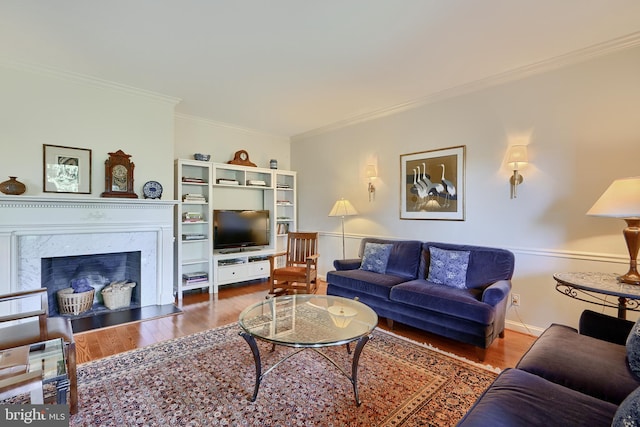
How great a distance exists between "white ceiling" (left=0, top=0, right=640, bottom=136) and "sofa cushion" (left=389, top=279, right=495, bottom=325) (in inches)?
85.2

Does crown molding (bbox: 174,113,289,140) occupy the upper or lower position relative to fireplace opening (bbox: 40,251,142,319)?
upper

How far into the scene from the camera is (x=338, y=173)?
4.93 m

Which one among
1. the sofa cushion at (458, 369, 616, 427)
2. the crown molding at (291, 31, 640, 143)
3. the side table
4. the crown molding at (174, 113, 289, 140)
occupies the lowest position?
the sofa cushion at (458, 369, 616, 427)

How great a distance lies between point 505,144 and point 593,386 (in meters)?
2.43

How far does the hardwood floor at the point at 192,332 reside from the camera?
A: 2555mm

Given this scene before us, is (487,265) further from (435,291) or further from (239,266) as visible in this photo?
(239,266)

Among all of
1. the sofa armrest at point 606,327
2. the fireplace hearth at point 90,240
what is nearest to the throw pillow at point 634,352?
the sofa armrest at point 606,327

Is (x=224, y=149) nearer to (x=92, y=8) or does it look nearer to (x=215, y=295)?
(x=215, y=295)

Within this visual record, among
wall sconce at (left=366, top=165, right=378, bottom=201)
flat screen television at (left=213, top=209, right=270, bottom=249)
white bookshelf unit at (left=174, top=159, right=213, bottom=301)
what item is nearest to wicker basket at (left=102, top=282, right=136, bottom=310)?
white bookshelf unit at (left=174, top=159, right=213, bottom=301)

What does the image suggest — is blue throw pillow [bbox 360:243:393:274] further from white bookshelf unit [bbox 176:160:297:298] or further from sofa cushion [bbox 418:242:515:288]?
white bookshelf unit [bbox 176:160:297:298]

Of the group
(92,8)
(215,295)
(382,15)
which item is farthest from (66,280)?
(382,15)

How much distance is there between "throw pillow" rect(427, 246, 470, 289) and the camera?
10.0 ft

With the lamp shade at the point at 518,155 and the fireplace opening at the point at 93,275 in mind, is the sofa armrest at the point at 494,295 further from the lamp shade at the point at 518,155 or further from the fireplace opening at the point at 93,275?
the fireplace opening at the point at 93,275

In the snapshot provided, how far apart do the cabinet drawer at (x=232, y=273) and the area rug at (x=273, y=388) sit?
183 cm
